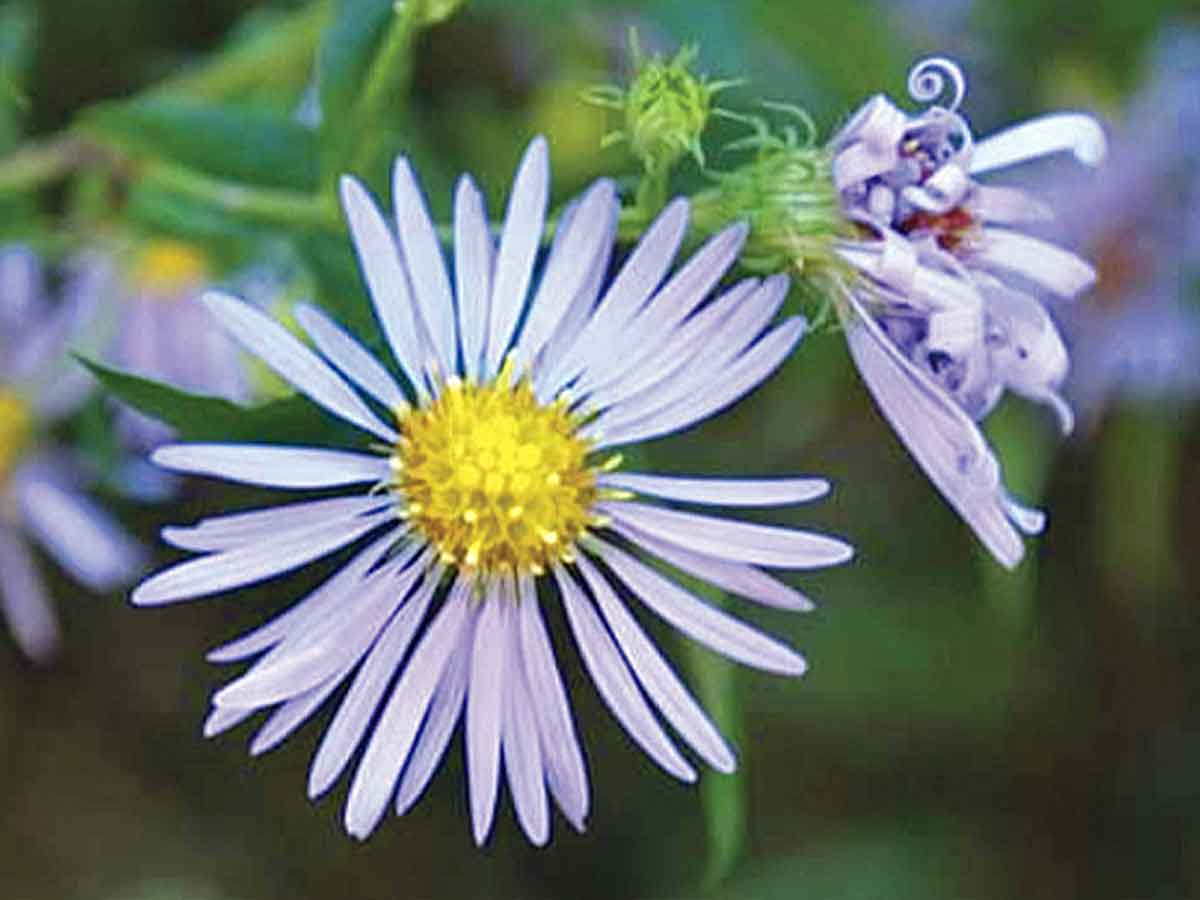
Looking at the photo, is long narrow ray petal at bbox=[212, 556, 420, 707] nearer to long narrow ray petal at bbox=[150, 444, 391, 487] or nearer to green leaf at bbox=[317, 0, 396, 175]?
long narrow ray petal at bbox=[150, 444, 391, 487]

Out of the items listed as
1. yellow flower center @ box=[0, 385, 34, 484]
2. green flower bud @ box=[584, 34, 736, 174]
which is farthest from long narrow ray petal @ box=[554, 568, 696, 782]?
yellow flower center @ box=[0, 385, 34, 484]

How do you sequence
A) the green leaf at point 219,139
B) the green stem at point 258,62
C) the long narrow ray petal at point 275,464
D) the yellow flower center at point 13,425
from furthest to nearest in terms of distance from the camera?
the yellow flower center at point 13,425, the green stem at point 258,62, the green leaf at point 219,139, the long narrow ray petal at point 275,464

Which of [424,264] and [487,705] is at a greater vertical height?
[424,264]

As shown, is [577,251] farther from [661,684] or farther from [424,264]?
[661,684]

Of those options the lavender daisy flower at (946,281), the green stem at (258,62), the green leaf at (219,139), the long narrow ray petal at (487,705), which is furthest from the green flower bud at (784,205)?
the green stem at (258,62)

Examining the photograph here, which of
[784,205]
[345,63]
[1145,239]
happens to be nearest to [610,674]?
Answer: [784,205]

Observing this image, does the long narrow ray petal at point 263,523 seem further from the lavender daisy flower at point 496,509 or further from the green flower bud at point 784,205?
the green flower bud at point 784,205

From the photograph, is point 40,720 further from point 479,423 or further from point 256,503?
point 479,423
